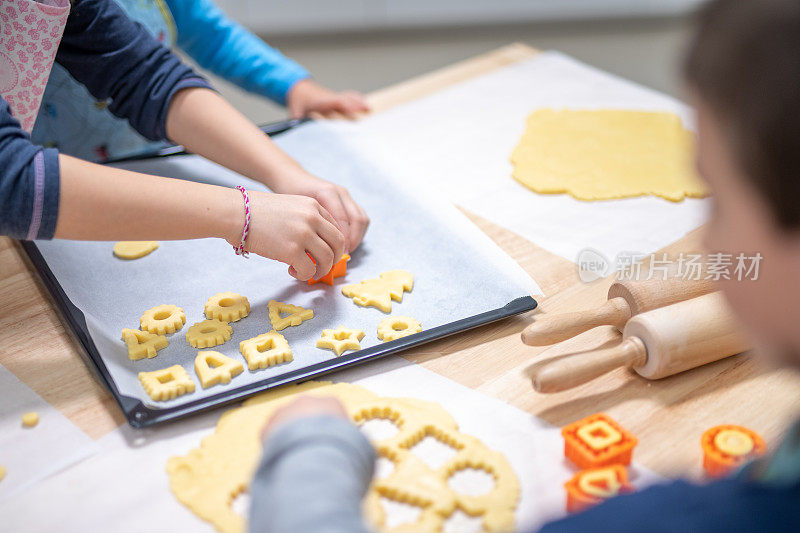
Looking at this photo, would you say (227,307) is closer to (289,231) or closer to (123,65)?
(289,231)

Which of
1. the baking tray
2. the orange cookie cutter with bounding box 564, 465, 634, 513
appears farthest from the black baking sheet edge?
the orange cookie cutter with bounding box 564, 465, 634, 513

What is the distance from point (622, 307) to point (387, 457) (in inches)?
10.0

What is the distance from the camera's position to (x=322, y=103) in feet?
3.72

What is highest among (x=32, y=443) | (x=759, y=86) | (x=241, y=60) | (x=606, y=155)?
(x=759, y=86)

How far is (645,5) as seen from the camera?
2.71m

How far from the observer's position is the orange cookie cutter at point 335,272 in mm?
783

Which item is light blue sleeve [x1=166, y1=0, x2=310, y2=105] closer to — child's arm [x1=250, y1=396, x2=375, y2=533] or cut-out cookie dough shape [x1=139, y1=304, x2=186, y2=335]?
cut-out cookie dough shape [x1=139, y1=304, x2=186, y2=335]

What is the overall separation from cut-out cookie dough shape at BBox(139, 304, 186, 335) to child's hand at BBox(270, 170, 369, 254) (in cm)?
19

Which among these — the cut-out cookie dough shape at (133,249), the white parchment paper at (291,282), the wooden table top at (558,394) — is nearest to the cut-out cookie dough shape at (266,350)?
the white parchment paper at (291,282)

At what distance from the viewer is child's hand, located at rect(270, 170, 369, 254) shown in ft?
2.68

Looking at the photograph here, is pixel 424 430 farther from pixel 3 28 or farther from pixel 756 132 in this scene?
pixel 3 28

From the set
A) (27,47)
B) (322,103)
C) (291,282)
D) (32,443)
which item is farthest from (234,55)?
(32,443)

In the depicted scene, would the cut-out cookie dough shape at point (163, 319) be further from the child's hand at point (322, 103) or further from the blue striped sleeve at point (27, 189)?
the child's hand at point (322, 103)

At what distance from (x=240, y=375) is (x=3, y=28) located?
1.47 ft
